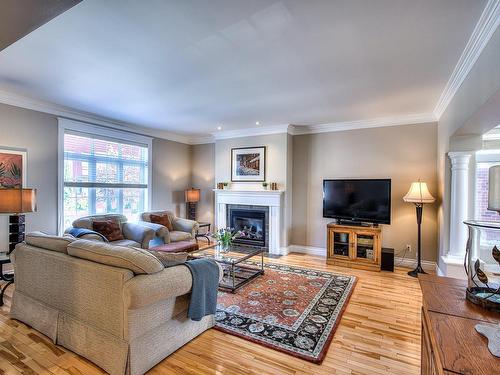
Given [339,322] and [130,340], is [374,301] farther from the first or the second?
[130,340]

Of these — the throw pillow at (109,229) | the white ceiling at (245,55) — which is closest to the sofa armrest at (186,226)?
the throw pillow at (109,229)

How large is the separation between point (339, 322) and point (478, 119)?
242 centimetres

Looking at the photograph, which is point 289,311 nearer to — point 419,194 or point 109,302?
point 109,302

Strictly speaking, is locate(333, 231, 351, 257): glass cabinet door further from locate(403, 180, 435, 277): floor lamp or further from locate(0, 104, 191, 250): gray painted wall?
locate(0, 104, 191, 250): gray painted wall

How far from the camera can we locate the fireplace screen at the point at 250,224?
19.1ft

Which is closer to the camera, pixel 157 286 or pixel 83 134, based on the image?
pixel 157 286

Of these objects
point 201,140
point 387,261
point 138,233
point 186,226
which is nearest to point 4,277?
point 138,233

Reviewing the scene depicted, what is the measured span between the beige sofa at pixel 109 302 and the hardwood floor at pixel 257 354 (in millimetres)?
96

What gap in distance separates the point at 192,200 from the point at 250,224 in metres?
1.60

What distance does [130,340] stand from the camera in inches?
73.2

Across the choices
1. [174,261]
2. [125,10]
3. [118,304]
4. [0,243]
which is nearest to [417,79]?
[125,10]

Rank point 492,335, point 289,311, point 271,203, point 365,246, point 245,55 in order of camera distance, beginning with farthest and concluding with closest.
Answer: point 271,203 → point 365,246 → point 289,311 → point 245,55 → point 492,335

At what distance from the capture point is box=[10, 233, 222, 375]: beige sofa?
1873 mm

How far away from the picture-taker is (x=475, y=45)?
2.32 meters
